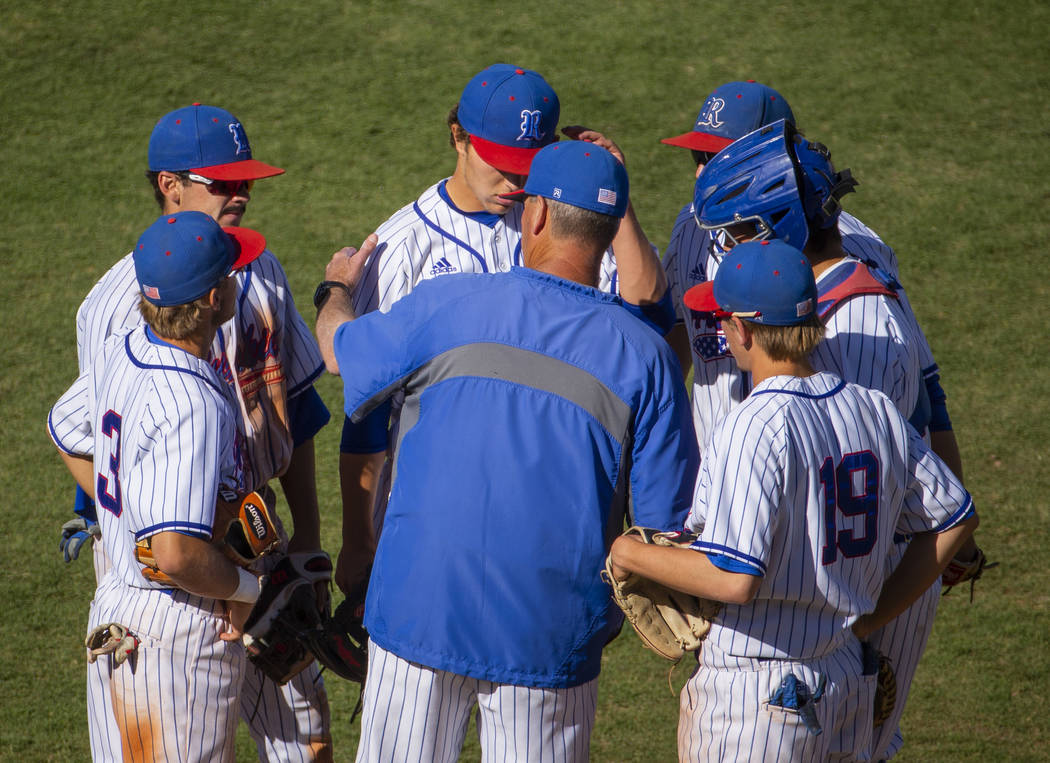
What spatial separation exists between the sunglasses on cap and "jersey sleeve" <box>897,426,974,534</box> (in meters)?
1.97

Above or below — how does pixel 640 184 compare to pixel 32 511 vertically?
above

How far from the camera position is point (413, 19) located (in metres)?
8.98

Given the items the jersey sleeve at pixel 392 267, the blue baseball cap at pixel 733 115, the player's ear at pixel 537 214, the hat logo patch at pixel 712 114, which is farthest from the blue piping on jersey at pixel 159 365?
the hat logo patch at pixel 712 114

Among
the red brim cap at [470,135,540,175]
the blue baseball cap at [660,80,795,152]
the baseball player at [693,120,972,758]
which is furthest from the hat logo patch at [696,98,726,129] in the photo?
the red brim cap at [470,135,540,175]

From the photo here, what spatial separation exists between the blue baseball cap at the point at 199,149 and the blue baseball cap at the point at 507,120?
26.1 inches

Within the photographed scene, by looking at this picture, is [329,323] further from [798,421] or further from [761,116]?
[761,116]

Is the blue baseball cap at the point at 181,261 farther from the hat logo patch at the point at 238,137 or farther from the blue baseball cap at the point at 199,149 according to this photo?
the hat logo patch at the point at 238,137

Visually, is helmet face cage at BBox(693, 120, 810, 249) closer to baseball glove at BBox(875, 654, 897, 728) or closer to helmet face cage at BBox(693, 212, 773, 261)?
helmet face cage at BBox(693, 212, 773, 261)

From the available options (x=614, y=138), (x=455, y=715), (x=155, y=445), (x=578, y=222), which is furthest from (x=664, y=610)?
(x=614, y=138)

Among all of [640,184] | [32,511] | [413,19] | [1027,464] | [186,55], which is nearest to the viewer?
[32,511]

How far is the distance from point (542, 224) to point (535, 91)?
76 centimetres

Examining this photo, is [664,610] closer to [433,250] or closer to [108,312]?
[433,250]

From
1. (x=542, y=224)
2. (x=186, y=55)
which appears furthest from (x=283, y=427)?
(x=186, y=55)

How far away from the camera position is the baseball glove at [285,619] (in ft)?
9.66
